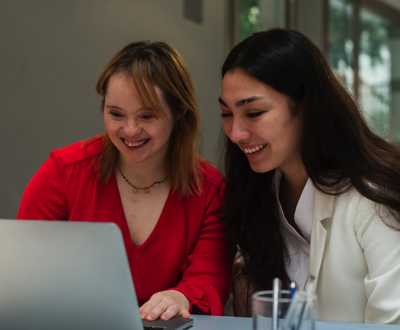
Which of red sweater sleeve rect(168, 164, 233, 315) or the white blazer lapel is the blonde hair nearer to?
red sweater sleeve rect(168, 164, 233, 315)

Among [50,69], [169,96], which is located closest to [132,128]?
[169,96]

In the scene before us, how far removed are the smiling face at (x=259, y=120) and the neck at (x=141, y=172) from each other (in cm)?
39

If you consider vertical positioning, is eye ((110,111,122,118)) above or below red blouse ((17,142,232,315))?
above

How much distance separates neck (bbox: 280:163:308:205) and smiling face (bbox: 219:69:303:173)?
10 centimetres

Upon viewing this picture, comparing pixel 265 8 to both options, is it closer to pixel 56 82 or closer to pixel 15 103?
pixel 56 82

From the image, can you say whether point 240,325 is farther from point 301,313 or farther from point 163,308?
point 301,313

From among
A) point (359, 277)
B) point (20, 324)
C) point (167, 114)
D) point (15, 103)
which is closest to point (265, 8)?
point (15, 103)

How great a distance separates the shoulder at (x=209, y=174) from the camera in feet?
5.66

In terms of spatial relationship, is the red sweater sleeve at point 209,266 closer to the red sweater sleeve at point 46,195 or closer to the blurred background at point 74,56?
the blurred background at point 74,56

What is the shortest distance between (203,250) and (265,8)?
156 inches

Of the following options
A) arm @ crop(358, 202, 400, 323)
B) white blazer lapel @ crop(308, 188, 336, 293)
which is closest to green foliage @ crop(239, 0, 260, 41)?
white blazer lapel @ crop(308, 188, 336, 293)

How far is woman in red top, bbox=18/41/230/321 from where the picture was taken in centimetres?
155

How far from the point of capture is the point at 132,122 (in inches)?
60.4

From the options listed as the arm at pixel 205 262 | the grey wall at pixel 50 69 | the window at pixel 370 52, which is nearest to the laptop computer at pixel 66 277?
the arm at pixel 205 262
